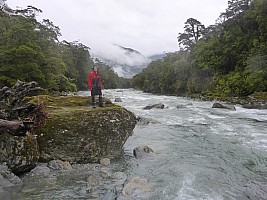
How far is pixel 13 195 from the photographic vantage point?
649cm

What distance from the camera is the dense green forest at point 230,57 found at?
35.7 m

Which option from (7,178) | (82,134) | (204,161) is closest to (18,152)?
(7,178)

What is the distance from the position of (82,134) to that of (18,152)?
7.76ft

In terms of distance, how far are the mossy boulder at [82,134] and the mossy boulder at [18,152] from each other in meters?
→ 0.78

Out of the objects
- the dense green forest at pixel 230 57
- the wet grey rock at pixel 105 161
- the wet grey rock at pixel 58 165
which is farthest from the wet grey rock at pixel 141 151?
the dense green forest at pixel 230 57

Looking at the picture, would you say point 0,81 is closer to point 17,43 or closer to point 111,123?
point 17,43

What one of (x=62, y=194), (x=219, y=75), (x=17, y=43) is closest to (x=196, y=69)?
(x=219, y=75)

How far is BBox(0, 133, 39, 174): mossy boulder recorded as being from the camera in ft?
24.5

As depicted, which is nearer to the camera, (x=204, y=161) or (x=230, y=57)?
(x=204, y=161)

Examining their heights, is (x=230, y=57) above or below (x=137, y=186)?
above

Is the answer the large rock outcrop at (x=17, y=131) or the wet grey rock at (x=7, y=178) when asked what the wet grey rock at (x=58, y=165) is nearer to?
the large rock outcrop at (x=17, y=131)

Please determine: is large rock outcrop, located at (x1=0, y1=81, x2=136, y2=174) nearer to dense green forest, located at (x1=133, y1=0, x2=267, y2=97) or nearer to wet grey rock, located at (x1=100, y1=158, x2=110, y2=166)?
wet grey rock, located at (x1=100, y1=158, x2=110, y2=166)

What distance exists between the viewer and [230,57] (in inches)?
1811

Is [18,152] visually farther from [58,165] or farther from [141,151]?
[141,151]
